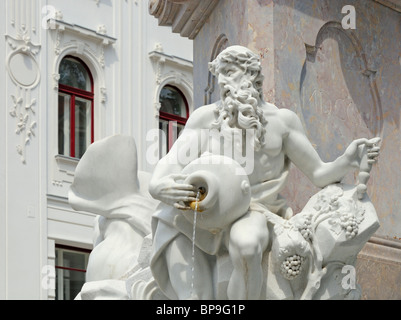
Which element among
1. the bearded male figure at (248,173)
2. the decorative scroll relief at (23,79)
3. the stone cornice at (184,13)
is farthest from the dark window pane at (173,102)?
the bearded male figure at (248,173)

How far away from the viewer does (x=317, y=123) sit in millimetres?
9633

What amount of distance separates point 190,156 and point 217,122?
0.88 ft

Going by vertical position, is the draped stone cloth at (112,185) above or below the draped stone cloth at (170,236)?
above

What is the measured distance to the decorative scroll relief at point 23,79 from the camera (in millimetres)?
22500

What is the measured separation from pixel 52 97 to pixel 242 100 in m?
15.3

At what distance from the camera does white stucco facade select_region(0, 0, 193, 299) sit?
71.8 feet

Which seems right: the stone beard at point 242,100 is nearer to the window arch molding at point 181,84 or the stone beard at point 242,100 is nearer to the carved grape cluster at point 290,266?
the carved grape cluster at point 290,266

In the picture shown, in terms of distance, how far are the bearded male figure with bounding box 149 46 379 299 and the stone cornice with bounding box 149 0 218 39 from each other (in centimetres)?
236

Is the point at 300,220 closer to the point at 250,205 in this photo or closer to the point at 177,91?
the point at 250,205

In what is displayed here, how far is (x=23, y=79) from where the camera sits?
74.8 feet

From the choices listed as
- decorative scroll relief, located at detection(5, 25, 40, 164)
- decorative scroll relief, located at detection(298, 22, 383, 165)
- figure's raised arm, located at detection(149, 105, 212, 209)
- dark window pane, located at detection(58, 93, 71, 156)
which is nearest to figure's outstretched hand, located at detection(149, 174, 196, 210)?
figure's raised arm, located at detection(149, 105, 212, 209)

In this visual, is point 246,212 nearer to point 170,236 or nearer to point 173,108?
point 170,236

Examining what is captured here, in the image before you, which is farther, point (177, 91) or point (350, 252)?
point (177, 91)

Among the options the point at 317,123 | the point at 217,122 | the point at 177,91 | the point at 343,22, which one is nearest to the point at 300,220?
the point at 217,122
